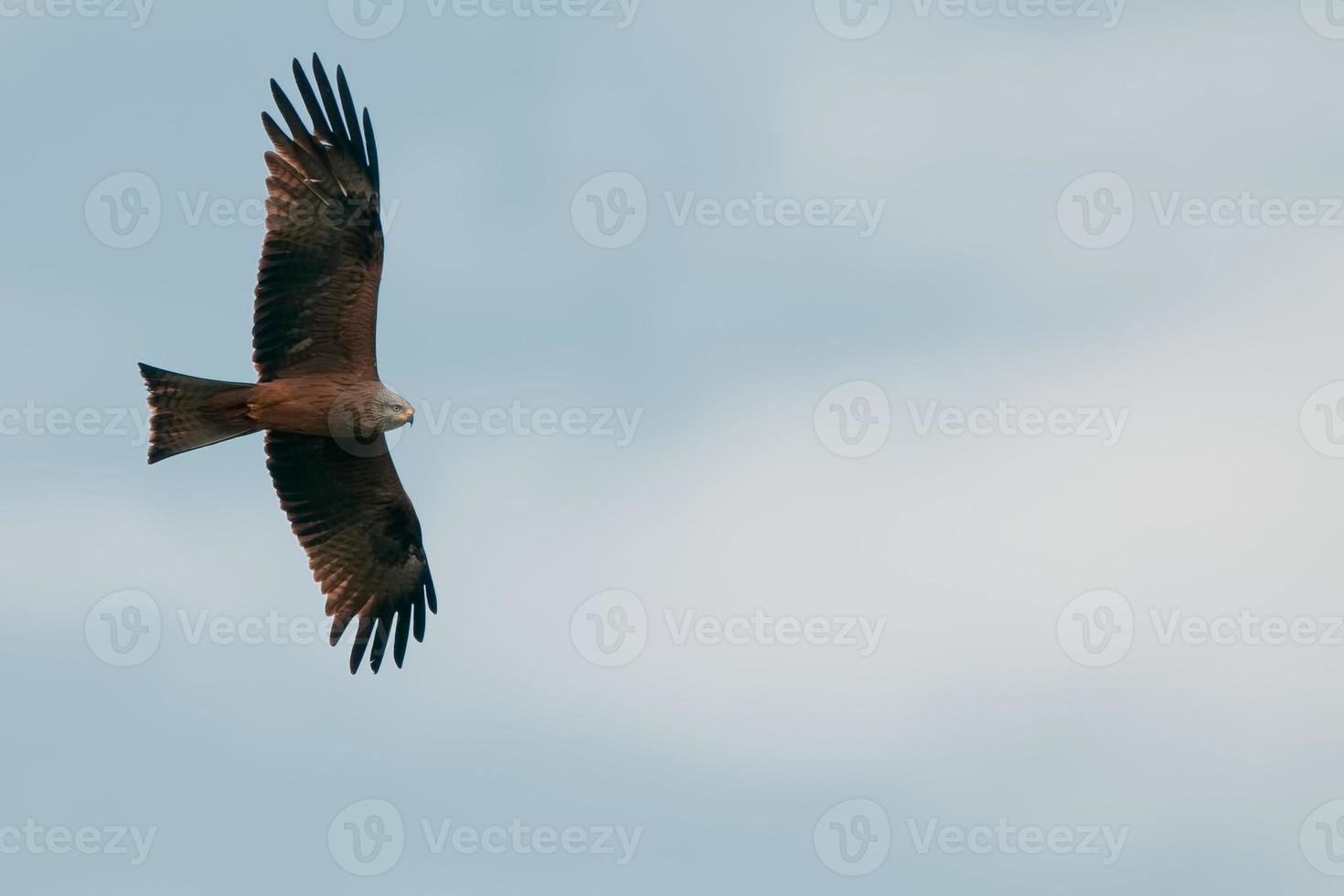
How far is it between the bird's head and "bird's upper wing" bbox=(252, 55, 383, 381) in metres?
0.36

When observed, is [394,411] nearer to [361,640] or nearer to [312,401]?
[312,401]

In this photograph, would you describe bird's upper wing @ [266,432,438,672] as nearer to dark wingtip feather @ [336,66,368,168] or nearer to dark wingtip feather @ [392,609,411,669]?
dark wingtip feather @ [392,609,411,669]

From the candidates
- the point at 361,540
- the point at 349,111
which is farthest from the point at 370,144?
the point at 361,540

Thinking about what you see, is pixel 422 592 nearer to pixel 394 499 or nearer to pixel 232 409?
pixel 394 499

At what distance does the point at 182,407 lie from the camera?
603 inches

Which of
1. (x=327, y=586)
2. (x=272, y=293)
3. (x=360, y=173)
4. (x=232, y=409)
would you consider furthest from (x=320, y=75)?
(x=327, y=586)

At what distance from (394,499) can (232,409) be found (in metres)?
2.13

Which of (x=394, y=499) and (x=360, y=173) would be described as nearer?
(x=360, y=173)

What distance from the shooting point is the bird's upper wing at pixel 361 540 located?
16750mm

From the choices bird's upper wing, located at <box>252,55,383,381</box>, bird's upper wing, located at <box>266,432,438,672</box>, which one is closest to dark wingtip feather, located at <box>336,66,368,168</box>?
bird's upper wing, located at <box>252,55,383,381</box>

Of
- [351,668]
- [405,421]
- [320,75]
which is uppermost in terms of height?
[320,75]

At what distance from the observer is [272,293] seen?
15.5m

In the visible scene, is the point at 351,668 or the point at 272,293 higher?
the point at 272,293

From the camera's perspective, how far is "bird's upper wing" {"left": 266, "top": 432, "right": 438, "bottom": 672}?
659 inches
